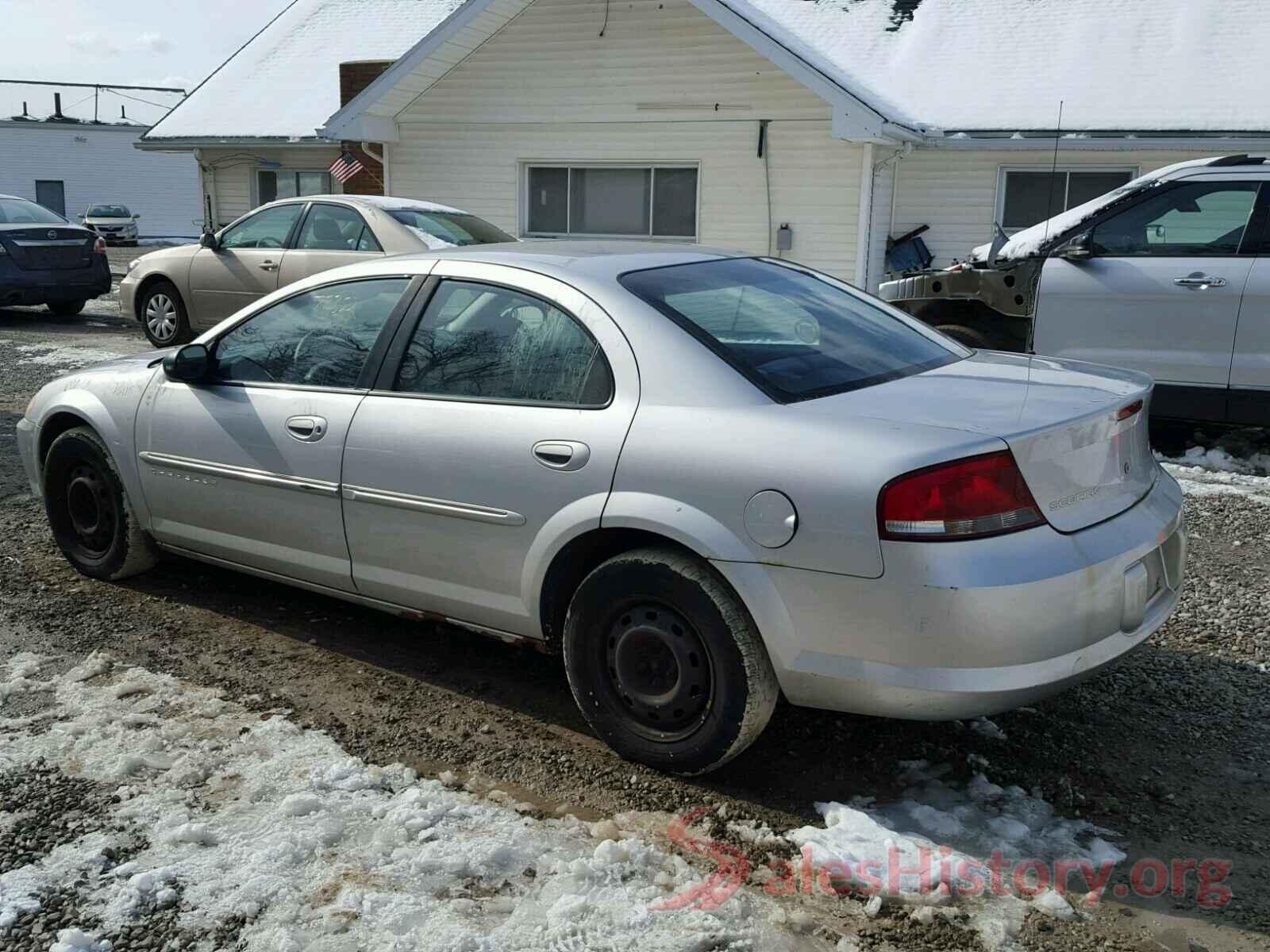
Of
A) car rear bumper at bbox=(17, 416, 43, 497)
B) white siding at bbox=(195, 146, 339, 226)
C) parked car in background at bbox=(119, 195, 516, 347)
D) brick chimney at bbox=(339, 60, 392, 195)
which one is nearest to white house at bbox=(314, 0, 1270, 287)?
brick chimney at bbox=(339, 60, 392, 195)

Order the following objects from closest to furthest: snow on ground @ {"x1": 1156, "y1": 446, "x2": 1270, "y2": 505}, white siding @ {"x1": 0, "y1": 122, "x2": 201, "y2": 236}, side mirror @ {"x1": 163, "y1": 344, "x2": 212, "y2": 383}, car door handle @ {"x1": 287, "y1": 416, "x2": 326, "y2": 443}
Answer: car door handle @ {"x1": 287, "y1": 416, "x2": 326, "y2": 443}, side mirror @ {"x1": 163, "y1": 344, "x2": 212, "y2": 383}, snow on ground @ {"x1": 1156, "y1": 446, "x2": 1270, "y2": 505}, white siding @ {"x1": 0, "y1": 122, "x2": 201, "y2": 236}

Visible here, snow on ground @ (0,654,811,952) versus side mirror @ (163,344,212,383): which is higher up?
side mirror @ (163,344,212,383)

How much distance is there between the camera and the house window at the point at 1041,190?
14.1 meters

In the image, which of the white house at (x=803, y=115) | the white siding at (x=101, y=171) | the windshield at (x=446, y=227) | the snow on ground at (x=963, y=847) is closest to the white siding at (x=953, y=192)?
the white house at (x=803, y=115)

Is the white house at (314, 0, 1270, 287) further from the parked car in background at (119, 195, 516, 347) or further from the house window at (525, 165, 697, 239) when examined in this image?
the parked car in background at (119, 195, 516, 347)

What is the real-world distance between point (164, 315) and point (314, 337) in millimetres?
9466

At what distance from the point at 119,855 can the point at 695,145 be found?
1247 cm

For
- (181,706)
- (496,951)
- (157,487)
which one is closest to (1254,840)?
(496,951)

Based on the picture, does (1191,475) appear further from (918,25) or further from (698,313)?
(918,25)

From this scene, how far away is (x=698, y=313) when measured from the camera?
12.2ft

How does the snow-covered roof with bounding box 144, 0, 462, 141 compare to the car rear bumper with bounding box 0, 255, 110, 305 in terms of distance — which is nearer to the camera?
the car rear bumper with bounding box 0, 255, 110, 305

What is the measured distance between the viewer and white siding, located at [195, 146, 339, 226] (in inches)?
760

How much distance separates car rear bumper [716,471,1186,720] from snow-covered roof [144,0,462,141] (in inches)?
650

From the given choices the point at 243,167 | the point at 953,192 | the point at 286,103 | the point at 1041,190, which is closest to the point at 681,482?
the point at 953,192
